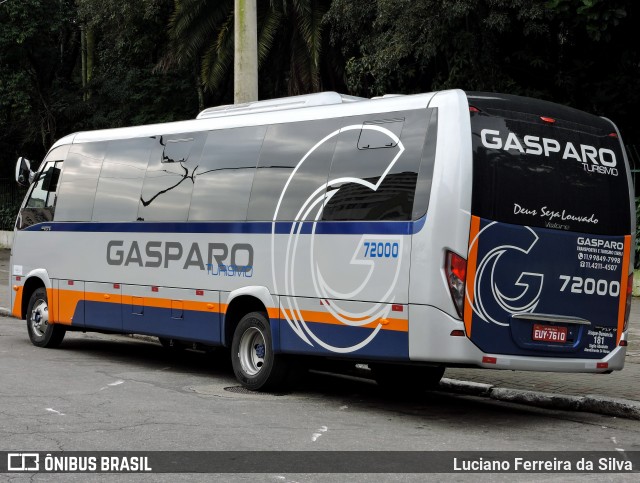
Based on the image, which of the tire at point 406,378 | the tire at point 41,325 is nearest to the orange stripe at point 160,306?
the tire at point 41,325

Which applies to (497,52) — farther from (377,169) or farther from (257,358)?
(377,169)

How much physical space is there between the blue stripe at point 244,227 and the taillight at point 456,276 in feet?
1.39

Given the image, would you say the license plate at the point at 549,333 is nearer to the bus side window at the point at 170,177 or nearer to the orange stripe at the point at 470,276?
the orange stripe at the point at 470,276

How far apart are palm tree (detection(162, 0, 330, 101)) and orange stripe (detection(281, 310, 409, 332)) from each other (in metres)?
17.9

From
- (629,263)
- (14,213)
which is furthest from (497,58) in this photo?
(14,213)

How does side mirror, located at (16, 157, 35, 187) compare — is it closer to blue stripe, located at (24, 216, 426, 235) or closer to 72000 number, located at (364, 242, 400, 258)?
blue stripe, located at (24, 216, 426, 235)

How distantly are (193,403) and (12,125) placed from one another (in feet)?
104

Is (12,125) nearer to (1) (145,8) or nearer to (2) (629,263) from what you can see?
(1) (145,8)

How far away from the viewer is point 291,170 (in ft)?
36.4

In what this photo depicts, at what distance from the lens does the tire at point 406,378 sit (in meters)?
11.5

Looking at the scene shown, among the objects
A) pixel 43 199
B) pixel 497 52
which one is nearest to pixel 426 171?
pixel 43 199

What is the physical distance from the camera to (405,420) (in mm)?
9773

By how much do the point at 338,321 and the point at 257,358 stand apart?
61.0 inches

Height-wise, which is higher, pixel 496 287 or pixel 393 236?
pixel 393 236
